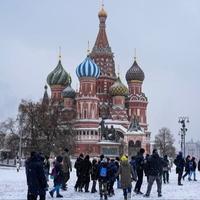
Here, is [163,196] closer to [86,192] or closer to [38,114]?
[86,192]

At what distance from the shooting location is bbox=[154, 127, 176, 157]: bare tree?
83.9 meters

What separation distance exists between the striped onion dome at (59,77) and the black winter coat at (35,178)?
240ft

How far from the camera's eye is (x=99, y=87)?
8188 centimetres

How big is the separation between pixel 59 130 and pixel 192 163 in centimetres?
2752

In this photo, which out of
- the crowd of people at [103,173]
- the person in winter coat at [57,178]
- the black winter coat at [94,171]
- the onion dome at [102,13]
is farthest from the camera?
the onion dome at [102,13]

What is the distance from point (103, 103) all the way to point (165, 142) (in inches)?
570

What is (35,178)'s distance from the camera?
11.1 meters

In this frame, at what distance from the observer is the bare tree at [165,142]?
83.9 metres

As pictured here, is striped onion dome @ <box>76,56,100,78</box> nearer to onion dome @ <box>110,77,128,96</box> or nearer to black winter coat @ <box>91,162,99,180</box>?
onion dome @ <box>110,77,128,96</box>

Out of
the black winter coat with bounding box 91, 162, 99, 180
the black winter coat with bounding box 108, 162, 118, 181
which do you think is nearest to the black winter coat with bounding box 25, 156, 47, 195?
the black winter coat with bounding box 108, 162, 118, 181

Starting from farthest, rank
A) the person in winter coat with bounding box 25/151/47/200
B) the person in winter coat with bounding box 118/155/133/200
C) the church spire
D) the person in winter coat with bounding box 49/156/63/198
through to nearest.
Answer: the church spire < the person in winter coat with bounding box 49/156/63/198 < the person in winter coat with bounding box 118/155/133/200 < the person in winter coat with bounding box 25/151/47/200

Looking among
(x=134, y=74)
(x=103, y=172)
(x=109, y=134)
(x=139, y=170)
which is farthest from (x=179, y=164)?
(x=134, y=74)

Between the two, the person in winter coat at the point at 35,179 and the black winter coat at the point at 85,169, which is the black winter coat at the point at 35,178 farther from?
the black winter coat at the point at 85,169

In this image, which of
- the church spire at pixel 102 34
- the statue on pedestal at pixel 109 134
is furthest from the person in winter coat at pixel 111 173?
the church spire at pixel 102 34
